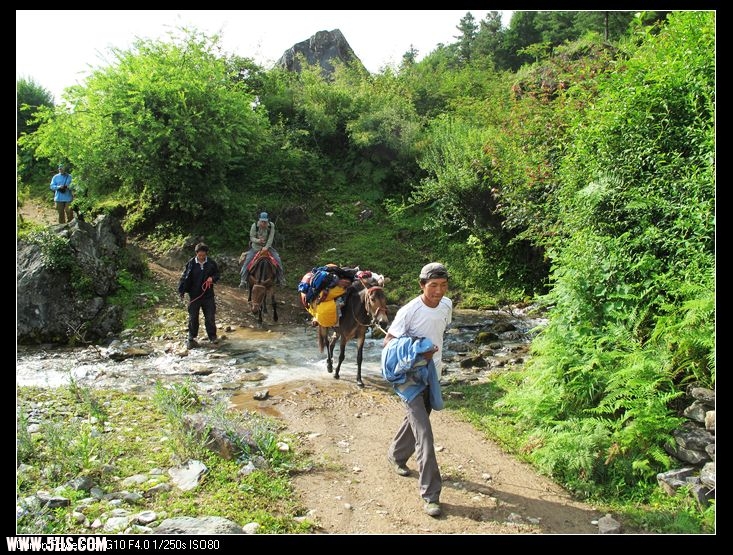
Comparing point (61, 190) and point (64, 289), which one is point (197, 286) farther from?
point (61, 190)

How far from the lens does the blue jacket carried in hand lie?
17.2 ft

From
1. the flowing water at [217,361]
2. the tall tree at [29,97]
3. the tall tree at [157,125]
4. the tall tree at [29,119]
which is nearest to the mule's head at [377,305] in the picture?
the flowing water at [217,361]

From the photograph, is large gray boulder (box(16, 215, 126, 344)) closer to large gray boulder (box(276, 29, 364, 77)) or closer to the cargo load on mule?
the cargo load on mule

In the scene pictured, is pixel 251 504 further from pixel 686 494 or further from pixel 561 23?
pixel 561 23

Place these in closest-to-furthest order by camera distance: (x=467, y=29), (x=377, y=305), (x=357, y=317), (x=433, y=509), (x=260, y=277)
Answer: (x=433, y=509), (x=377, y=305), (x=357, y=317), (x=260, y=277), (x=467, y=29)

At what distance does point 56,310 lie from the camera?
12336 mm

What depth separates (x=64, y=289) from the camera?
12688 millimetres

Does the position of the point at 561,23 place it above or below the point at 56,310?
above

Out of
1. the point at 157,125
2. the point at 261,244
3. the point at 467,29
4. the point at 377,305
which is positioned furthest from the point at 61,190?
the point at 467,29

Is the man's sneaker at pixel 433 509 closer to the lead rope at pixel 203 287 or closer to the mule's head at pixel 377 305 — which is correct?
the mule's head at pixel 377 305

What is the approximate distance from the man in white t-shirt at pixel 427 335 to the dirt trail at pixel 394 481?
26 centimetres

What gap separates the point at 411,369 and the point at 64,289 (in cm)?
1076
